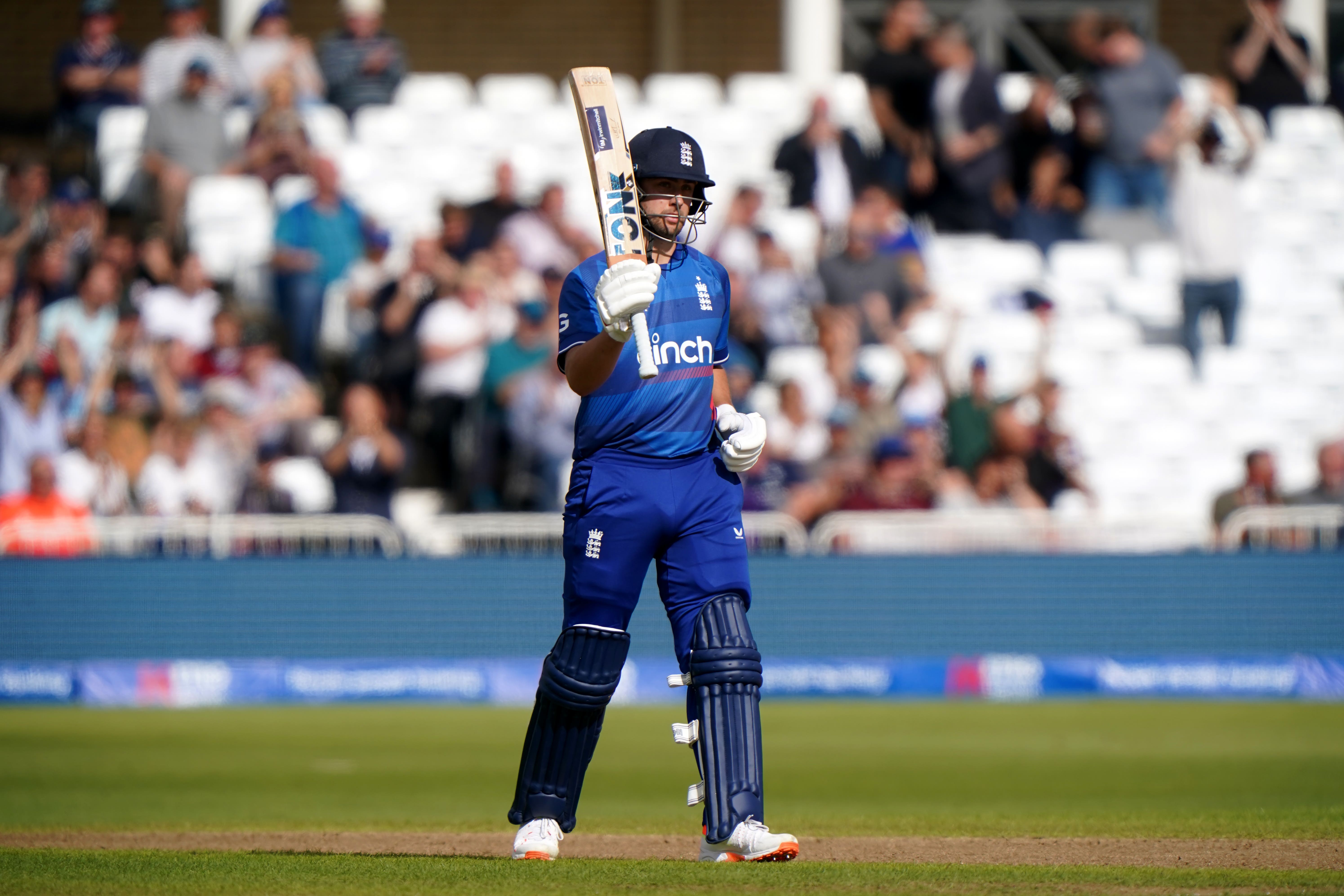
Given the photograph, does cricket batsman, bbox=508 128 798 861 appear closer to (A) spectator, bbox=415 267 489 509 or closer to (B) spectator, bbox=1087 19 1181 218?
(A) spectator, bbox=415 267 489 509

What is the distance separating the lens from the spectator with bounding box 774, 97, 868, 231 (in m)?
16.2

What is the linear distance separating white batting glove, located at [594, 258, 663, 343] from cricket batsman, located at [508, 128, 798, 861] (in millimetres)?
203

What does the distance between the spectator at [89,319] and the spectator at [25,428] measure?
0.40 metres

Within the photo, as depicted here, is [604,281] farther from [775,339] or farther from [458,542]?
[775,339]

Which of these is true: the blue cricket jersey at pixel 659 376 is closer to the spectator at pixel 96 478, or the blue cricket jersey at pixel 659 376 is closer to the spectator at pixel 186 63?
the spectator at pixel 96 478

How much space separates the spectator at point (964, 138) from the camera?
16.3 m

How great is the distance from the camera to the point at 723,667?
5957 mm

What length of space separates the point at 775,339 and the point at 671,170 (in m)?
9.07

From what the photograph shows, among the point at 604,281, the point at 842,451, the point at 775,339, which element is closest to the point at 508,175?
the point at 775,339

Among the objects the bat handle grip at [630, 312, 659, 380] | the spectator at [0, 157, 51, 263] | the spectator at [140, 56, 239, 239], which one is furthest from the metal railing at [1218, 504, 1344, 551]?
the spectator at [0, 157, 51, 263]

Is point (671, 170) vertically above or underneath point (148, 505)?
above

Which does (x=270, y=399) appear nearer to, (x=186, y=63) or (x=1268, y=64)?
(x=186, y=63)

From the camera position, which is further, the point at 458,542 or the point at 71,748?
the point at 458,542

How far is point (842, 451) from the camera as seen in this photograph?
556 inches
